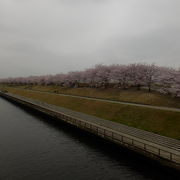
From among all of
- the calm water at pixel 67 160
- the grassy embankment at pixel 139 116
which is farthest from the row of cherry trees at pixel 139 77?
the calm water at pixel 67 160

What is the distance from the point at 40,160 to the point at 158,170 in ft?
43.6

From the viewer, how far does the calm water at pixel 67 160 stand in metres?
18.8

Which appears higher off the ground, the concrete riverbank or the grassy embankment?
the grassy embankment

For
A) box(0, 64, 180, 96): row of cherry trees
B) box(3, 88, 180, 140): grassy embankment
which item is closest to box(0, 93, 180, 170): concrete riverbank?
box(3, 88, 180, 140): grassy embankment

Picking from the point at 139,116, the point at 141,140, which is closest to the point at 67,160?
the point at 141,140

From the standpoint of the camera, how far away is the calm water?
61.8ft

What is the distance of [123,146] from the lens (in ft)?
79.4

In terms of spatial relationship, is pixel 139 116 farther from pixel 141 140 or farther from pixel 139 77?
pixel 139 77

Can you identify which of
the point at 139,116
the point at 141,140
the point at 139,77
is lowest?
the point at 141,140

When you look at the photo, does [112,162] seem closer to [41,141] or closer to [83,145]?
[83,145]

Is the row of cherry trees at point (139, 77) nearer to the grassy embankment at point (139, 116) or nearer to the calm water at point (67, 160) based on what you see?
the grassy embankment at point (139, 116)

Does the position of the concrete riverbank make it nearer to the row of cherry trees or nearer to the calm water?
the calm water

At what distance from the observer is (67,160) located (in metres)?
22.5

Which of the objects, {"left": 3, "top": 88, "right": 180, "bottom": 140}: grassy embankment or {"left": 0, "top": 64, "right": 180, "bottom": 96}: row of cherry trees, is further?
{"left": 0, "top": 64, "right": 180, "bottom": 96}: row of cherry trees
